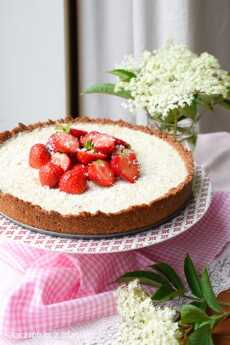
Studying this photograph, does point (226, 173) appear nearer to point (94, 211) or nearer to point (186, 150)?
point (186, 150)

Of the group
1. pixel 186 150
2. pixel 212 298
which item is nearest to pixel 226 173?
pixel 186 150

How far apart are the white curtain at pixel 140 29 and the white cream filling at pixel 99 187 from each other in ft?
3.23

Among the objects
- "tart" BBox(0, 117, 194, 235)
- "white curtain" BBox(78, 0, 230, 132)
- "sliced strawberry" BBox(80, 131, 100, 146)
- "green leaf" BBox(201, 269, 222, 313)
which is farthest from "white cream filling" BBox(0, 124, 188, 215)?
"white curtain" BBox(78, 0, 230, 132)

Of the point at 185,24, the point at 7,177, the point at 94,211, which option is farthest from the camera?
the point at 185,24

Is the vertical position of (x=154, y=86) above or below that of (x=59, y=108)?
above

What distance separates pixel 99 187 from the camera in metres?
1.31

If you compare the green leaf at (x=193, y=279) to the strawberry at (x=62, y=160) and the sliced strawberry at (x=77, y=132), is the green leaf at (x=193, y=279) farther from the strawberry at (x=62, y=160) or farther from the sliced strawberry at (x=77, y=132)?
the sliced strawberry at (x=77, y=132)

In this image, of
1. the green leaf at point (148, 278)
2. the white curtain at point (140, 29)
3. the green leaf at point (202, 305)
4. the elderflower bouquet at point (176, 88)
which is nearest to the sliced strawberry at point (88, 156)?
the elderflower bouquet at point (176, 88)

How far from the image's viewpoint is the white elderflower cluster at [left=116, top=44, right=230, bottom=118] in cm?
143

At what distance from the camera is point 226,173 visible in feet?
5.38

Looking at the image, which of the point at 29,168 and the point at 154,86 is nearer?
the point at 29,168

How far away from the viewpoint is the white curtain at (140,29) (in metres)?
2.43

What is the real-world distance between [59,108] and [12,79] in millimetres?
204

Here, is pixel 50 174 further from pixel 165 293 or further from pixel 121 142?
pixel 165 293
